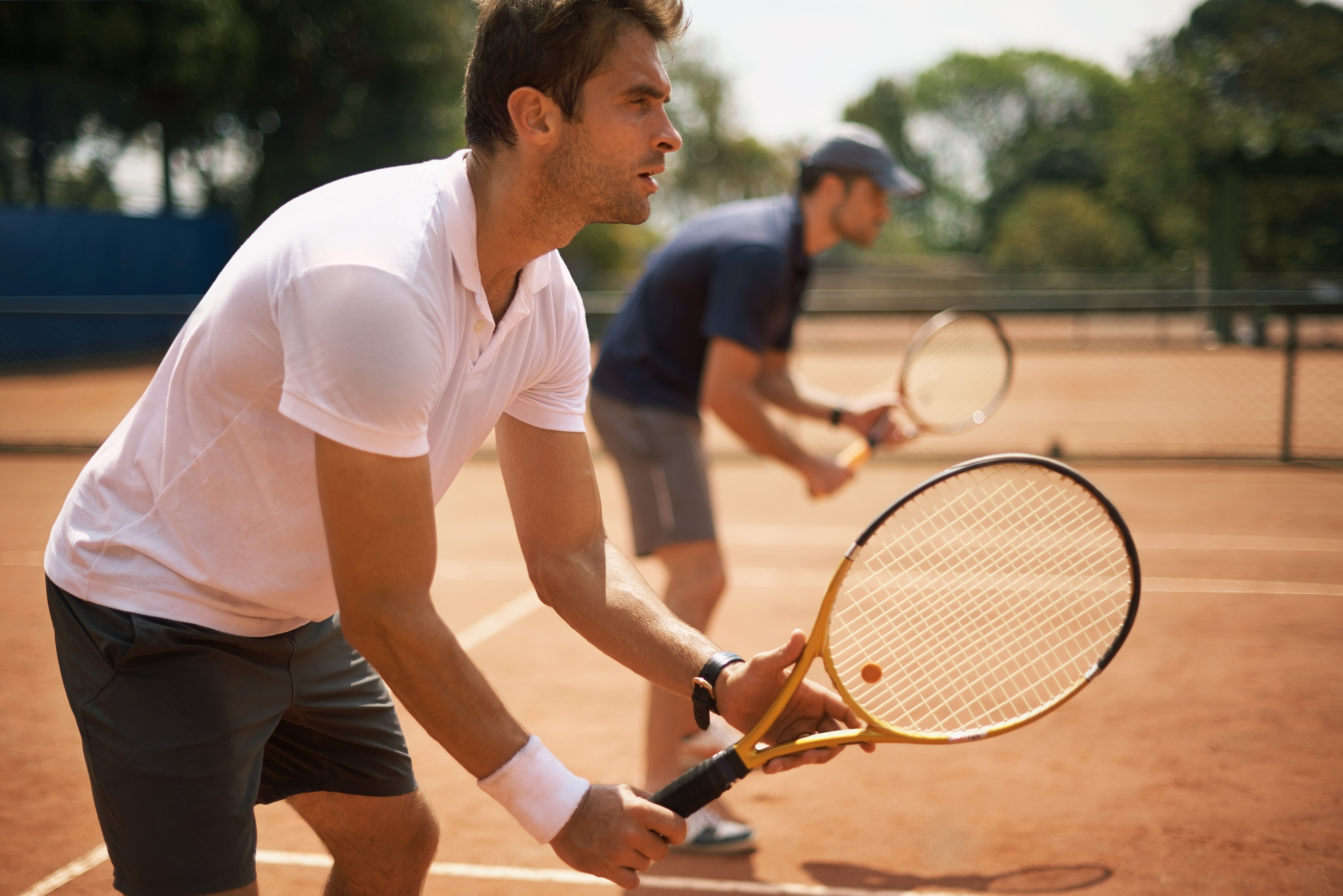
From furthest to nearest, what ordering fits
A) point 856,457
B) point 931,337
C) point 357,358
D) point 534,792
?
1. point 931,337
2. point 856,457
3. point 534,792
4. point 357,358

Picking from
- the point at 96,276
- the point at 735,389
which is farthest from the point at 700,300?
the point at 96,276

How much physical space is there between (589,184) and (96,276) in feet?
75.9

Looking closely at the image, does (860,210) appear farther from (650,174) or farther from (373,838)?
(373,838)

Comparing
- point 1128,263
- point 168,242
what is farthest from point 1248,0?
point 168,242

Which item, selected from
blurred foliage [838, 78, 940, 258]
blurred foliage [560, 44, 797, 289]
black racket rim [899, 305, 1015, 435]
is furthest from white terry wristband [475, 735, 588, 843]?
blurred foliage [838, 78, 940, 258]

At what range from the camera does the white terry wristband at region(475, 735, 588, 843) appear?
178 centimetres

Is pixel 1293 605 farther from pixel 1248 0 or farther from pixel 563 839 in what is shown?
pixel 1248 0

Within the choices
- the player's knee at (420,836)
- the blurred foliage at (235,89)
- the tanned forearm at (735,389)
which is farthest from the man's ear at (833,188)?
the blurred foliage at (235,89)

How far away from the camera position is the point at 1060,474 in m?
2.19

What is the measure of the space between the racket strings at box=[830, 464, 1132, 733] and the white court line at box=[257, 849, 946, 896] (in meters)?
0.63

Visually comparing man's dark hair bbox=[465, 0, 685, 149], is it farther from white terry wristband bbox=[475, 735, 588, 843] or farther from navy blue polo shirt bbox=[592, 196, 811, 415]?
navy blue polo shirt bbox=[592, 196, 811, 415]

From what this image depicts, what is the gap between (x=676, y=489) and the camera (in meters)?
3.81

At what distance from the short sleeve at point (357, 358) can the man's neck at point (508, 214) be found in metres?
0.28

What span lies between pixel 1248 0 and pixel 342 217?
38.1m
